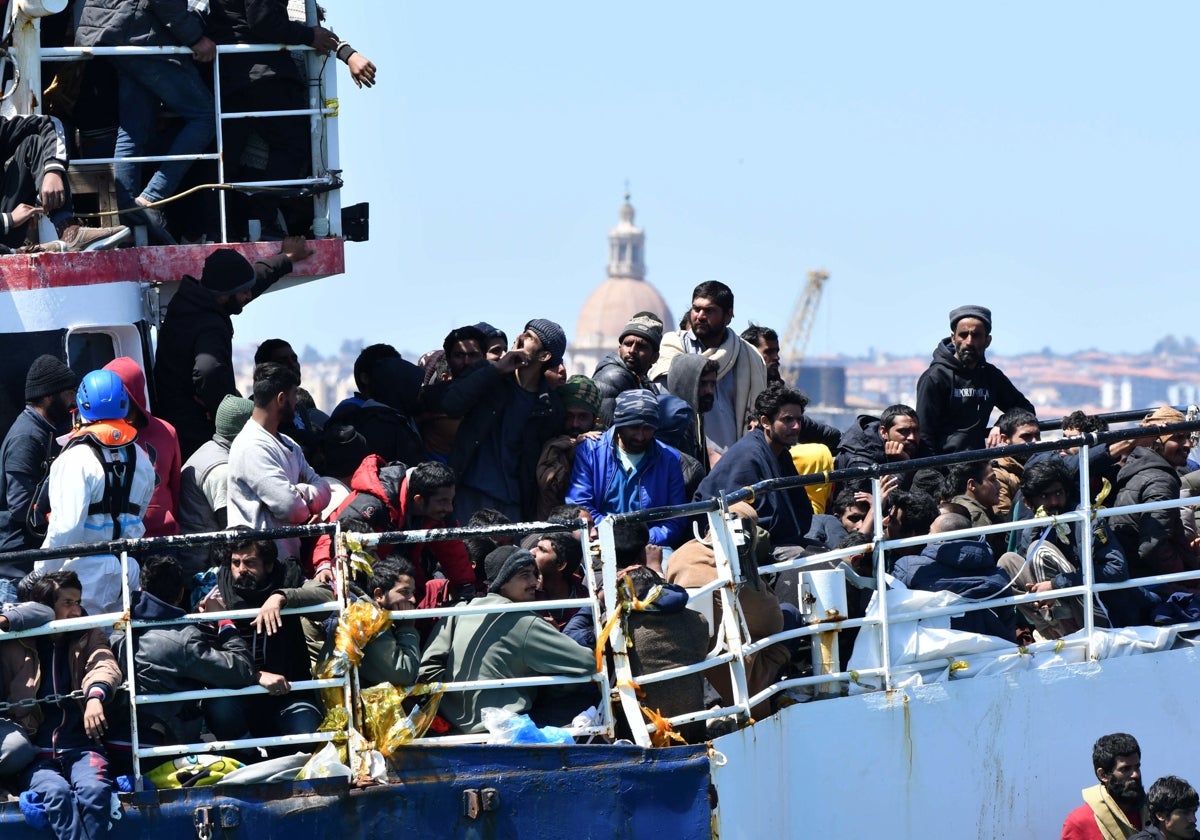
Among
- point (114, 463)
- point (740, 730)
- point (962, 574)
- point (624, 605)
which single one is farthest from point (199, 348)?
point (962, 574)

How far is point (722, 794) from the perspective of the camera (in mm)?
8141

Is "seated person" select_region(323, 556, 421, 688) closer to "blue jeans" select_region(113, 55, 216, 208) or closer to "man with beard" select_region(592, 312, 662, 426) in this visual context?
"man with beard" select_region(592, 312, 662, 426)

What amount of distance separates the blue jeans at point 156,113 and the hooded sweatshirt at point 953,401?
4.72 m

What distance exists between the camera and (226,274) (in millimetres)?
10656

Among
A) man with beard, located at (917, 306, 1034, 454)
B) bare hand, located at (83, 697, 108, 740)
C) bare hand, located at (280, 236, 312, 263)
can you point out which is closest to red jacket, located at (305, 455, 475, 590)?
bare hand, located at (83, 697, 108, 740)

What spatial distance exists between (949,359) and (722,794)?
168 inches

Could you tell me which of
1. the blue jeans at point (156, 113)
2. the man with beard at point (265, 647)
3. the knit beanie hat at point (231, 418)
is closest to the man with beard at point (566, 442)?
the knit beanie hat at point (231, 418)

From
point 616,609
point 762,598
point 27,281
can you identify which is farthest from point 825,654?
point 27,281

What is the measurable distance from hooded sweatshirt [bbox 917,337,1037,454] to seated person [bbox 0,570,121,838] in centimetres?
555

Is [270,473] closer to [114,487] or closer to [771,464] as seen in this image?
[114,487]

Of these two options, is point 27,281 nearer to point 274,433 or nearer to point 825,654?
point 274,433

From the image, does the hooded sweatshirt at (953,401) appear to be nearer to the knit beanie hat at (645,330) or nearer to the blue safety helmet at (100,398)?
the knit beanie hat at (645,330)

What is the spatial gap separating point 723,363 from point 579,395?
1350 mm

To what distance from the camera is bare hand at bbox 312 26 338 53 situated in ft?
37.9
